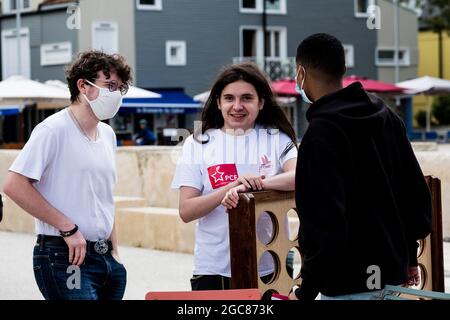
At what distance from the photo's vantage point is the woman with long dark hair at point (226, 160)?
444cm

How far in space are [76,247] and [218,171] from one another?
68 cm

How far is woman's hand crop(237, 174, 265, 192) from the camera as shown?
4219mm

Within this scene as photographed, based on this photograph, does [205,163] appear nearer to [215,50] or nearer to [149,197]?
[149,197]

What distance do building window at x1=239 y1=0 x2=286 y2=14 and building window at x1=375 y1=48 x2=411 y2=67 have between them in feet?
20.9

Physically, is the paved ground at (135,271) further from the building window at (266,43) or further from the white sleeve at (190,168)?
the building window at (266,43)

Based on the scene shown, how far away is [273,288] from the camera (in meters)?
4.35

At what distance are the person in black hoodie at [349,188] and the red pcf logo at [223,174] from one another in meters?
0.91

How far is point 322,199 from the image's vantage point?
3.27 m

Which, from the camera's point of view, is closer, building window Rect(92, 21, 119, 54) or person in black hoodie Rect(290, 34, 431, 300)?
person in black hoodie Rect(290, 34, 431, 300)

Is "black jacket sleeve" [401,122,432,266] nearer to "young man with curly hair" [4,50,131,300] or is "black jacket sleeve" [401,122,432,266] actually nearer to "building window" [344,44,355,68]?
"young man with curly hair" [4,50,131,300]

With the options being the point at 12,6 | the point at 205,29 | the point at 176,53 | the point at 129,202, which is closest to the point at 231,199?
the point at 129,202

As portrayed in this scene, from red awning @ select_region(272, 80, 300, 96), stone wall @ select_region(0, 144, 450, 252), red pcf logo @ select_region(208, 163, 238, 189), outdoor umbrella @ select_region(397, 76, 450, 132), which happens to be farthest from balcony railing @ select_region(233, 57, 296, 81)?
red pcf logo @ select_region(208, 163, 238, 189)
